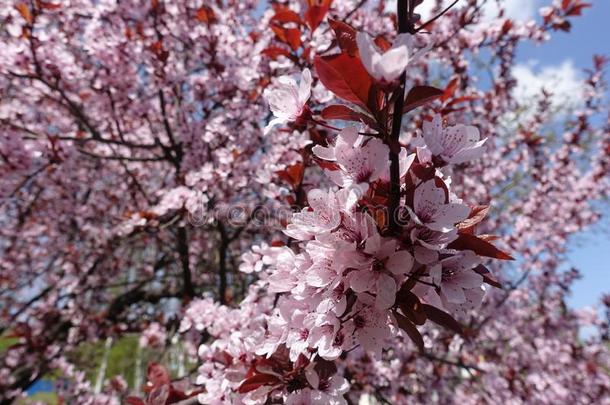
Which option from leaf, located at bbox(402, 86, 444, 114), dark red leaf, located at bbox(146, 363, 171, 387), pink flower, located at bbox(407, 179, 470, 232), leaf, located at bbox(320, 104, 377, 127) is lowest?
dark red leaf, located at bbox(146, 363, 171, 387)

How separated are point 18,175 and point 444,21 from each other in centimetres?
432

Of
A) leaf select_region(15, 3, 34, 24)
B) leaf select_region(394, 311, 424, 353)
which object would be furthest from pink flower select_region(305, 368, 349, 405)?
leaf select_region(15, 3, 34, 24)

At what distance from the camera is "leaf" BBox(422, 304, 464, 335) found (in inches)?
34.2

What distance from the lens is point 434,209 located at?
0.81m

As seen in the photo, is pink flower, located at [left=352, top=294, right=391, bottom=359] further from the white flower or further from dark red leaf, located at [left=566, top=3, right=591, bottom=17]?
dark red leaf, located at [left=566, top=3, right=591, bottom=17]

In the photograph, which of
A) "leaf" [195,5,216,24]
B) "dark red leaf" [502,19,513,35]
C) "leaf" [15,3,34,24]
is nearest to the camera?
"leaf" [15,3,34,24]

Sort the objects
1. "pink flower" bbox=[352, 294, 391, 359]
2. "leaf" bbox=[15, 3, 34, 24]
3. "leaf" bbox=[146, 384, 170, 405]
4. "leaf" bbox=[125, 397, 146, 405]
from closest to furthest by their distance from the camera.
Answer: "pink flower" bbox=[352, 294, 391, 359] < "leaf" bbox=[146, 384, 170, 405] < "leaf" bbox=[125, 397, 146, 405] < "leaf" bbox=[15, 3, 34, 24]

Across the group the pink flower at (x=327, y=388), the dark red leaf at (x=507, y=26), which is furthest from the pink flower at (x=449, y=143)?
the dark red leaf at (x=507, y=26)

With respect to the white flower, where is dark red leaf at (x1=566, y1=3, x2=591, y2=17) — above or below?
above

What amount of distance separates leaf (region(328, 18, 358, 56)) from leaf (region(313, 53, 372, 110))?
9 cm

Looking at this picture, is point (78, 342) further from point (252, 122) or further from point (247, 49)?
point (247, 49)

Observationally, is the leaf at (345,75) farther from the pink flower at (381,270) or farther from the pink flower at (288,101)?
the pink flower at (381,270)

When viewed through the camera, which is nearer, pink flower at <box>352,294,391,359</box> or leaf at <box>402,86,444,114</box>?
leaf at <box>402,86,444,114</box>

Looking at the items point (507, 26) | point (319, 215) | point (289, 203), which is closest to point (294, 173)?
point (289, 203)
